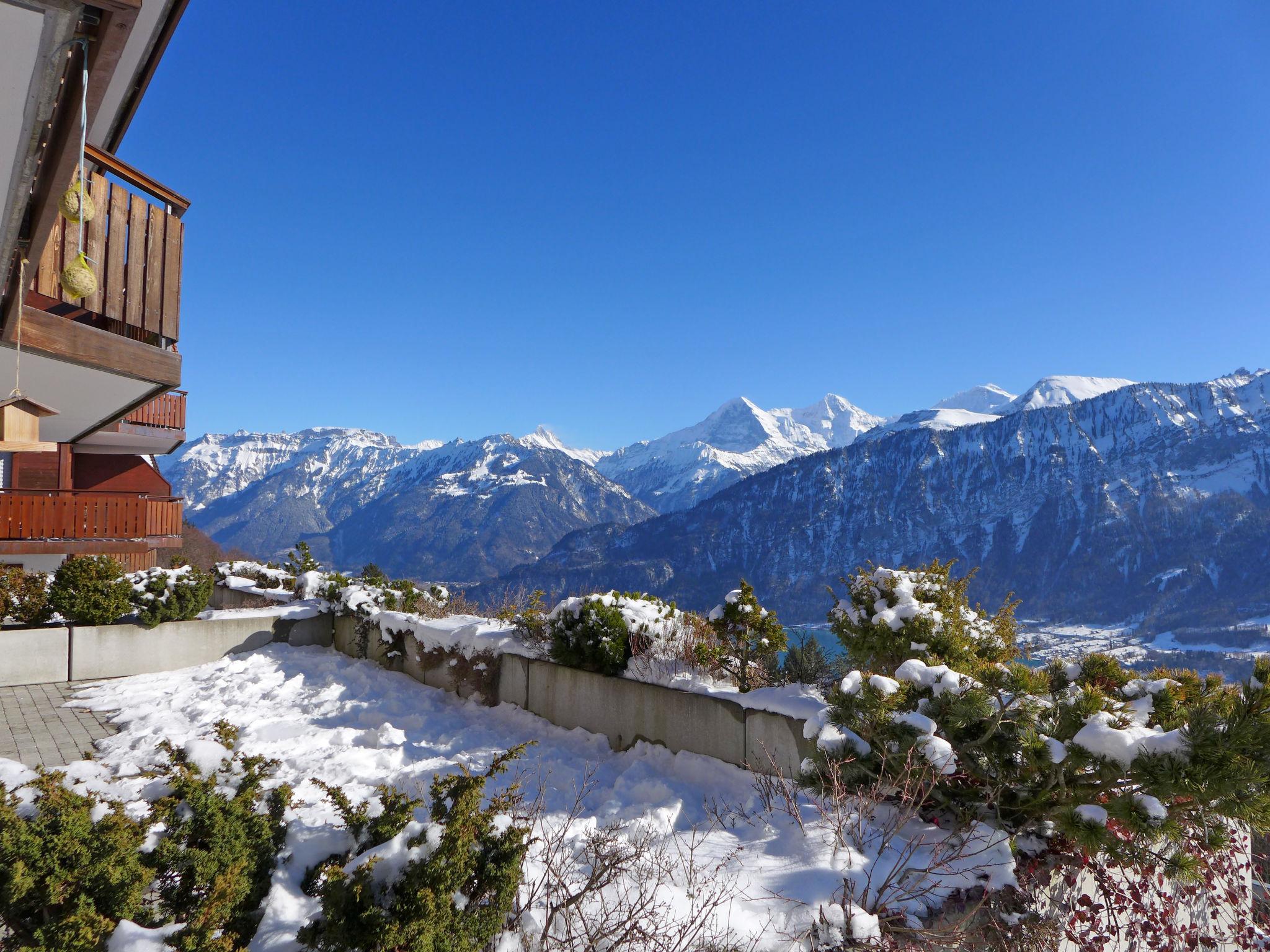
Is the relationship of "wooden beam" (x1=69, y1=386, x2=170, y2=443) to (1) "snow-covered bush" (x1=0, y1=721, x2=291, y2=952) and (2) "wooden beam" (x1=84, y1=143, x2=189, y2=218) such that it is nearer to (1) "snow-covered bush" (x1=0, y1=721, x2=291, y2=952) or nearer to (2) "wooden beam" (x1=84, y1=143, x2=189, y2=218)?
(2) "wooden beam" (x1=84, y1=143, x2=189, y2=218)

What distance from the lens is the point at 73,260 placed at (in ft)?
10.9

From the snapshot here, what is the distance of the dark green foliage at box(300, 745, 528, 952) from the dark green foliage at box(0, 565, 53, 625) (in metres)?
9.46

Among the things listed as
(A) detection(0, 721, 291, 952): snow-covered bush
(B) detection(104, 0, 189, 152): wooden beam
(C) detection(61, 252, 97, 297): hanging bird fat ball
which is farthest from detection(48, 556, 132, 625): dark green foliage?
(C) detection(61, 252, 97, 297): hanging bird fat ball

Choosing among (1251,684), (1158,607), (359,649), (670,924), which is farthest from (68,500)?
(1158,607)

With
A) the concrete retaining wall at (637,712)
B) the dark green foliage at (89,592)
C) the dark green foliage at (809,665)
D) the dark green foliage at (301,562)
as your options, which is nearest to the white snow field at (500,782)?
the concrete retaining wall at (637,712)

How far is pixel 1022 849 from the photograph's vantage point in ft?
11.7

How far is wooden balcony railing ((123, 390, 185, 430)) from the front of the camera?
16.8 metres

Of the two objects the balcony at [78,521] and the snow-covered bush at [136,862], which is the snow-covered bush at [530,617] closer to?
the snow-covered bush at [136,862]

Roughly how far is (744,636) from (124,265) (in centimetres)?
662

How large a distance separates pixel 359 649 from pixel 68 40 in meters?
8.94

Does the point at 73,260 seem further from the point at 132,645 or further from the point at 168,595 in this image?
the point at 132,645

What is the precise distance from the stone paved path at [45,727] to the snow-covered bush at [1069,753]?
6413mm

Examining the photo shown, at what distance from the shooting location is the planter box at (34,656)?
873 cm

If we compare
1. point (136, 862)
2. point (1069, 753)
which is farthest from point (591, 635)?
point (136, 862)
